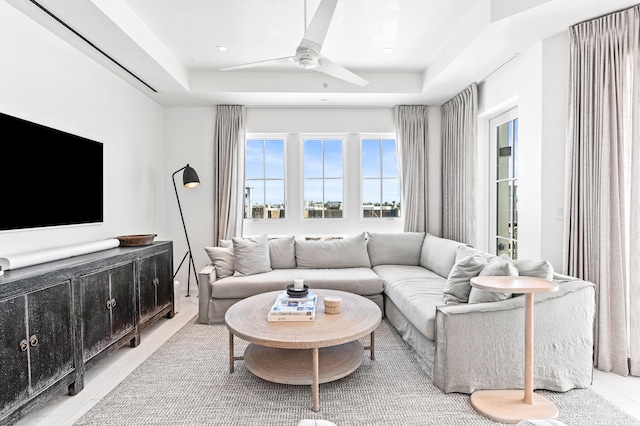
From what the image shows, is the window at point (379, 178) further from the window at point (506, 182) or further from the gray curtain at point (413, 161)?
the window at point (506, 182)

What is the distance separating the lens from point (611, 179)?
2.45 m

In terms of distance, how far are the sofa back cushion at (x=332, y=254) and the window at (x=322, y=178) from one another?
713mm

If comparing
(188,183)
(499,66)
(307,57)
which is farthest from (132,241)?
(499,66)

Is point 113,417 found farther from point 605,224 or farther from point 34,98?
point 605,224

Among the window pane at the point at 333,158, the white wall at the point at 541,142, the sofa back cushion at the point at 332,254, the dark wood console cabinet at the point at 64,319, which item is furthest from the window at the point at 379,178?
the dark wood console cabinet at the point at 64,319

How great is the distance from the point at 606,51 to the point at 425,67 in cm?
185

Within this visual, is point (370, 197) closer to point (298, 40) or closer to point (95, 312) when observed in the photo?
point (298, 40)

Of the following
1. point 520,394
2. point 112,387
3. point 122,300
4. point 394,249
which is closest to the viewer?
point 520,394

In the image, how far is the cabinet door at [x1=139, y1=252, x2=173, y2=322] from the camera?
3.15 metres

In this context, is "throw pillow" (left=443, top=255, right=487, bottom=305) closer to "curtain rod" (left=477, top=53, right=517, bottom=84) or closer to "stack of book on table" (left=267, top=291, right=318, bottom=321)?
"stack of book on table" (left=267, top=291, right=318, bottom=321)

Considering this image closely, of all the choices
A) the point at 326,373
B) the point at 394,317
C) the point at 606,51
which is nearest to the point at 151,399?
the point at 326,373

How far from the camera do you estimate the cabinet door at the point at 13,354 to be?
1.77 meters

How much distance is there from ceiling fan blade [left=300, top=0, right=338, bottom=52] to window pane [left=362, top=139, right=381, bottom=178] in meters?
2.65

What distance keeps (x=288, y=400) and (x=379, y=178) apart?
3375mm
